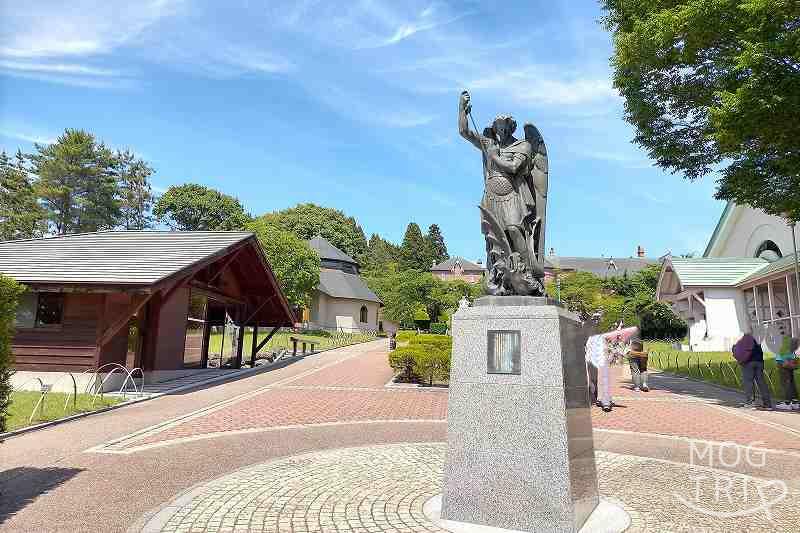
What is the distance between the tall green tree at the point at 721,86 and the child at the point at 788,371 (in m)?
3.30

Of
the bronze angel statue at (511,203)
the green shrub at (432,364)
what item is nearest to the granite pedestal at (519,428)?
the bronze angel statue at (511,203)

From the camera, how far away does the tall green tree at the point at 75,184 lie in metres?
46.0

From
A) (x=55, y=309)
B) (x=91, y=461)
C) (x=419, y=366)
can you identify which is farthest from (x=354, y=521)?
(x=55, y=309)

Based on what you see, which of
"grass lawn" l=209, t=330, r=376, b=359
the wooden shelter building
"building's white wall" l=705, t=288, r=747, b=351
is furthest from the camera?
"building's white wall" l=705, t=288, r=747, b=351

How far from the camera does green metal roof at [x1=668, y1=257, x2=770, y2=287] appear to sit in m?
27.7

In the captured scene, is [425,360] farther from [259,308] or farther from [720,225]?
[720,225]

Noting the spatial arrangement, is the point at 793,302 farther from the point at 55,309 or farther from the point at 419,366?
the point at 55,309

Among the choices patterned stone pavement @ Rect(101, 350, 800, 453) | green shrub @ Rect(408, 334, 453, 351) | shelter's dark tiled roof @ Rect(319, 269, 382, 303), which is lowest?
patterned stone pavement @ Rect(101, 350, 800, 453)

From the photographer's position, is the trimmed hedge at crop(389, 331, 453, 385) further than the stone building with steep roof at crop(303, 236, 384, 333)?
No

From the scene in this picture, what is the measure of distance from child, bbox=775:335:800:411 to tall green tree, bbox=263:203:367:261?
59816 mm

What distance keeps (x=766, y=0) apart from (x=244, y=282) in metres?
19.4

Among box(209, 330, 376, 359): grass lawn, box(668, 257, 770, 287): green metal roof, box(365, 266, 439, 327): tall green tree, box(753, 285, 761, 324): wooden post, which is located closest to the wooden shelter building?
box(209, 330, 376, 359): grass lawn

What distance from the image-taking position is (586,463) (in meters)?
→ 4.52

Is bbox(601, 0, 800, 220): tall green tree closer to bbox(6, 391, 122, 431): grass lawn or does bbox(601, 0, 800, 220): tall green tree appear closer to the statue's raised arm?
the statue's raised arm
